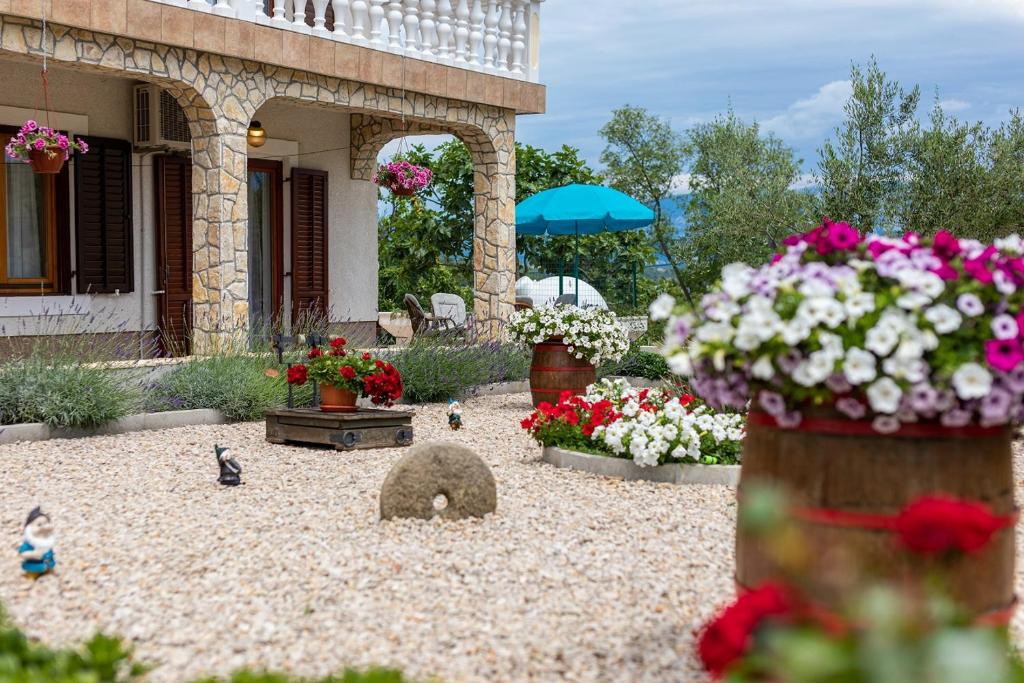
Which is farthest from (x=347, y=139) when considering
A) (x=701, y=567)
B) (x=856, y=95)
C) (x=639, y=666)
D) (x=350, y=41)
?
(x=639, y=666)

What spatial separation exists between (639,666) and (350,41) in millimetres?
9276

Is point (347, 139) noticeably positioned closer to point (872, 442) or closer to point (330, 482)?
point (330, 482)

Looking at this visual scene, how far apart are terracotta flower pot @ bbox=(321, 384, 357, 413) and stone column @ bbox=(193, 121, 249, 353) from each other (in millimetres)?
2407

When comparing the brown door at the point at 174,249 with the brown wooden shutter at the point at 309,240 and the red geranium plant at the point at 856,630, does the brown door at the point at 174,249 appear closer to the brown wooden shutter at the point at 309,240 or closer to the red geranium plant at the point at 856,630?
the brown wooden shutter at the point at 309,240

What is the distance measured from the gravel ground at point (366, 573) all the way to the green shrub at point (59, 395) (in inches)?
52.3

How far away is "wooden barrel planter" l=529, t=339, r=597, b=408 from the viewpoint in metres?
10.2

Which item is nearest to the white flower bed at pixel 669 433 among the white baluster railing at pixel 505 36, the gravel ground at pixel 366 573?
the gravel ground at pixel 366 573

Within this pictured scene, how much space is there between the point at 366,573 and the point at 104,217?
8.26 meters

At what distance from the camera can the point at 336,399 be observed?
27.8 ft

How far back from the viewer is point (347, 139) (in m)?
14.8

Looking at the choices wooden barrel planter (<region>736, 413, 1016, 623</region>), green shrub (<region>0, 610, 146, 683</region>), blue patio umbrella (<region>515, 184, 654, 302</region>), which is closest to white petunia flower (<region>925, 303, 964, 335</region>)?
wooden barrel planter (<region>736, 413, 1016, 623</region>)

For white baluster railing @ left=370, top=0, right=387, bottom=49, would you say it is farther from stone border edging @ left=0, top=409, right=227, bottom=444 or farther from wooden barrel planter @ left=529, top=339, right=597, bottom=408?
stone border edging @ left=0, top=409, right=227, bottom=444

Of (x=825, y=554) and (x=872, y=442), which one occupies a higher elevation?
(x=872, y=442)

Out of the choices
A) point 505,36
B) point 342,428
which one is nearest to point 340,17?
point 505,36
